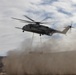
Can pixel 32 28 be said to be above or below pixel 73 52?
above

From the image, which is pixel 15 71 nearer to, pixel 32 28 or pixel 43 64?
pixel 43 64

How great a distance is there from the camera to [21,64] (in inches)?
5369

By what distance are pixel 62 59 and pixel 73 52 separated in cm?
675

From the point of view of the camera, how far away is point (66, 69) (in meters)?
104

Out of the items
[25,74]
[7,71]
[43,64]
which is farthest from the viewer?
[7,71]

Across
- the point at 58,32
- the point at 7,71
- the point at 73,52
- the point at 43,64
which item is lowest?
the point at 7,71

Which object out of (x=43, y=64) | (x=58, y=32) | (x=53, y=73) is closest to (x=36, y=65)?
(x=43, y=64)

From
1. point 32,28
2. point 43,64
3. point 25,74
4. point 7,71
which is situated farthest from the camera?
point 7,71

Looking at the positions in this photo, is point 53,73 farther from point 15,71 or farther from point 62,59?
point 15,71

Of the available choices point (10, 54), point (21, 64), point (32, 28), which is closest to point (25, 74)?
point (21, 64)

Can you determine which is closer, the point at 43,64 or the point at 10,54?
the point at 43,64

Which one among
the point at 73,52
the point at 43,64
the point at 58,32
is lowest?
the point at 43,64

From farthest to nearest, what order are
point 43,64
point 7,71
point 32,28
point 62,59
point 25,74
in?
point 7,71 → point 25,74 → point 43,64 → point 62,59 → point 32,28

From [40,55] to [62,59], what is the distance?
20.4 m
